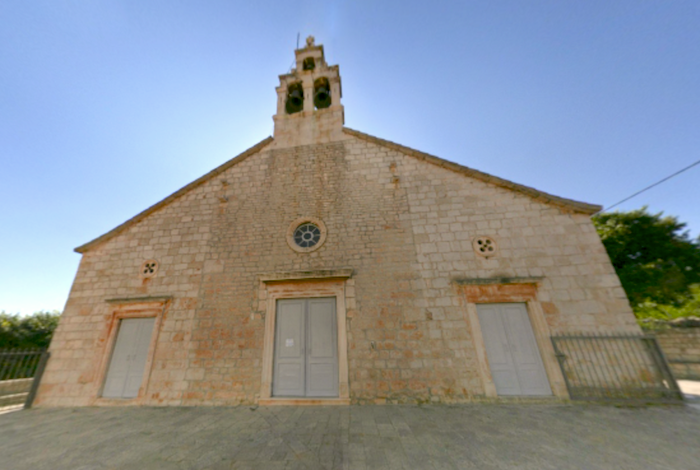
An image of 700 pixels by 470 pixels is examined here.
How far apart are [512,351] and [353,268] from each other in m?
4.17

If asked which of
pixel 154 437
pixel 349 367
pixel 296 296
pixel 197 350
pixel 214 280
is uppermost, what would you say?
pixel 214 280

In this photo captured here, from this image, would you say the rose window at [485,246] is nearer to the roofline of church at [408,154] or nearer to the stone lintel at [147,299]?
the roofline of church at [408,154]

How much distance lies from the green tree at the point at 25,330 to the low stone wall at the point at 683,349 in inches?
1082

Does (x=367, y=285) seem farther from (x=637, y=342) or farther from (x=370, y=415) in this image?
(x=637, y=342)

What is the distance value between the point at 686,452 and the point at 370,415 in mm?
4182

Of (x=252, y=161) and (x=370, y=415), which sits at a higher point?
(x=252, y=161)

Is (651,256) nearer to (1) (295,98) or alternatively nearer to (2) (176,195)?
(1) (295,98)

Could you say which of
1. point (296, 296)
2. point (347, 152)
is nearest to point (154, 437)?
point (296, 296)

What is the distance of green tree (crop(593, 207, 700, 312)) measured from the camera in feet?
44.9

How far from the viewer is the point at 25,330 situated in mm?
12359

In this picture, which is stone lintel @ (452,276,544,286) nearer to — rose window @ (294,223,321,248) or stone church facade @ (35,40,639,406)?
stone church facade @ (35,40,639,406)

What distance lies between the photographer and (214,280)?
6766mm

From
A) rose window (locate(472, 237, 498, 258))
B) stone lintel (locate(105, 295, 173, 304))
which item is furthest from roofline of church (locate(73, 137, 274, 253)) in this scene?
rose window (locate(472, 237, 498, 258))

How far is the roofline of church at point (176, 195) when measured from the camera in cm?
771
